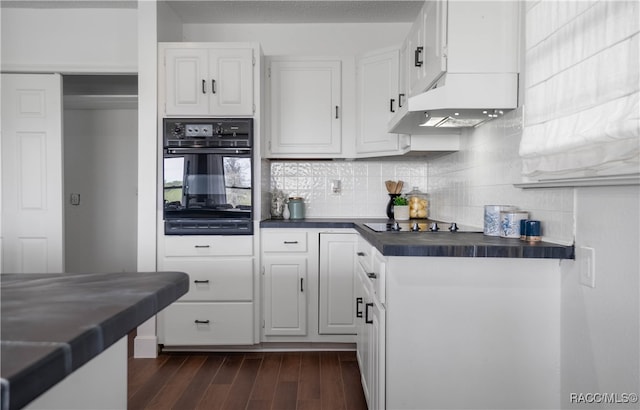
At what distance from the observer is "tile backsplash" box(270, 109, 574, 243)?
1770 mm

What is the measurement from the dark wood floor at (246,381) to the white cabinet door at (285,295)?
0.66 ft

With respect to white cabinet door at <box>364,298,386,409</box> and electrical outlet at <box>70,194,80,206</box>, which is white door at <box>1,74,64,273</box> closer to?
electrical outlet at <box>70,194,80,206</box>

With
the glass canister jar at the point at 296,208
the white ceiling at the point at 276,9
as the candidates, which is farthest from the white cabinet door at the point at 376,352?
the white ceiling at the point at 276,9

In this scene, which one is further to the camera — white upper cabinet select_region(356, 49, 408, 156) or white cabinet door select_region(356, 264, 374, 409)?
white upper cabinet select_region(356, 49, 408, 156)

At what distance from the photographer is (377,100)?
3.20 metres

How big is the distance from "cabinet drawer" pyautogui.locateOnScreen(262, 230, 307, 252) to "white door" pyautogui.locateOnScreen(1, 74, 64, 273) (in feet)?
5.49

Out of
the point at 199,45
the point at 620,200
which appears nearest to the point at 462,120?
the point at 620,200

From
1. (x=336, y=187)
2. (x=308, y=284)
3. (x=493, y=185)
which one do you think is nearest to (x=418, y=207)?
(x=336, y=187)

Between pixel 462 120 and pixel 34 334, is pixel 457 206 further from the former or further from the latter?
pixel 34 334

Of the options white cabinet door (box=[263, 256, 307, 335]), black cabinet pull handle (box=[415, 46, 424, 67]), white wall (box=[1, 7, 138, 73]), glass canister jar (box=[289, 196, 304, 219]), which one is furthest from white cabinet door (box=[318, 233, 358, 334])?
white wall (box=[1, 7, 138, 73])

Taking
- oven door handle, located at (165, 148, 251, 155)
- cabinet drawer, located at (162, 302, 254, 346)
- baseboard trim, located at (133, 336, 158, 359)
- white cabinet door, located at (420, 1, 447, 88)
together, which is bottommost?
baseboard trim, located at (133, 336, 158, 359)

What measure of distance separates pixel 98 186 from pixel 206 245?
3004 mm

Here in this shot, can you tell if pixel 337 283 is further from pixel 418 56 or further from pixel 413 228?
pixel 418 56

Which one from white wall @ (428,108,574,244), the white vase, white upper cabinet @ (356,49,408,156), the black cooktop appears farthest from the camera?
the white vase
